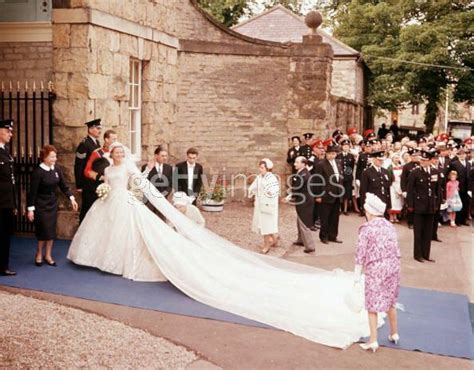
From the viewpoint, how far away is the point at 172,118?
14.9 m

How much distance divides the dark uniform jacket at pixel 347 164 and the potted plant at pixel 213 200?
10.1ft

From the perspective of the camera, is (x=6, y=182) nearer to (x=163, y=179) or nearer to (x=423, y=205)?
(x=163, y=179)

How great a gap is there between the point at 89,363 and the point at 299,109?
1300cm

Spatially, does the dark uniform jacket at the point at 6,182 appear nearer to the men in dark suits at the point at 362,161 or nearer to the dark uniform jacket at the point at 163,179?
the dark uniform jacket at the point at 163,179

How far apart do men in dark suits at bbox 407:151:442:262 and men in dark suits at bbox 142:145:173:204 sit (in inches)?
166

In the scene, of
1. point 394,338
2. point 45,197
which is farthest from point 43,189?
point 394,338

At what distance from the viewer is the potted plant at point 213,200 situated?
16203 mm

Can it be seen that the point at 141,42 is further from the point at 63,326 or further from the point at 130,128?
the point at 63,326

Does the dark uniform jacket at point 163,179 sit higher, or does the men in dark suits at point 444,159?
the men in dark suits at point 444,159

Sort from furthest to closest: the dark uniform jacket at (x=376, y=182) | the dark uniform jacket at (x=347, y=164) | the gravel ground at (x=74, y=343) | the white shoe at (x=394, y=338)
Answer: the dark uniform jacket at (x=347, y=164) → the dark uniform jacket at (x=376, y=182) → the white shoe at (x=394, y=338) → the gravel ground at (x=74, y=343)

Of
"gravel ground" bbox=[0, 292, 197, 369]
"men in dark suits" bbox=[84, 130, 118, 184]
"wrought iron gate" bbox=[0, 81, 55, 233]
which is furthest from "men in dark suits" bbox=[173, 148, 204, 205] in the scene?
"gravel ground" bbox=[0, 292, 197, 369]

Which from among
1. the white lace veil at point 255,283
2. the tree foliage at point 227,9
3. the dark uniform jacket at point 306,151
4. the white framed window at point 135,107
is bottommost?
the white lace veil at point 255,283

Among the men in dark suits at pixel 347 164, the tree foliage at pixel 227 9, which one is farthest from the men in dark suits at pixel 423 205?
Result: the tree foliage at pixel 227 9

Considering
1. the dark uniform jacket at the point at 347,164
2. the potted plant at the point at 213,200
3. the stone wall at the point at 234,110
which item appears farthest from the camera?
the stone wall at the point at 234,110
